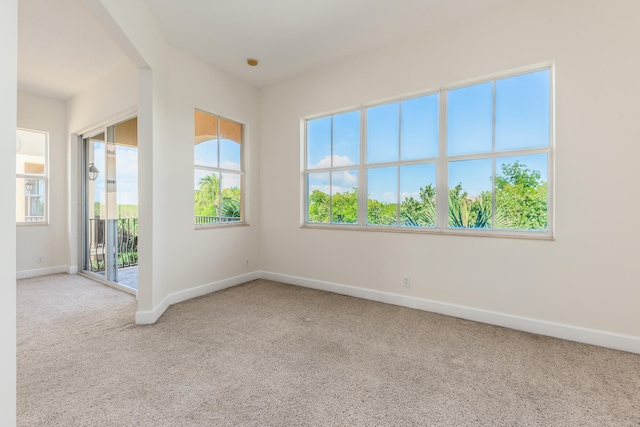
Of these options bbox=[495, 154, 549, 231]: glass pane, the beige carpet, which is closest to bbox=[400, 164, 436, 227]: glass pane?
bbox=[495, 154, 549, 231]: glass pane

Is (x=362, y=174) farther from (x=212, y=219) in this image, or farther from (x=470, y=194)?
(x=212, y=219)

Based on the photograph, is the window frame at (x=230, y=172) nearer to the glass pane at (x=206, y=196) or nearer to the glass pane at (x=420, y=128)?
the glass pane at (x=206, y=196)

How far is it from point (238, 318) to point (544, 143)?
3.29 m

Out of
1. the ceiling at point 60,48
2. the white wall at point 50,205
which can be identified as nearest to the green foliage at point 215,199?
the ceiling at point 60,48

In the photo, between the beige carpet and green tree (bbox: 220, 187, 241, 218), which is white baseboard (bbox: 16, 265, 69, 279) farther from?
green tree (bbox: 220, 187, 241, 218)

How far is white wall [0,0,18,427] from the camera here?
1.13 m

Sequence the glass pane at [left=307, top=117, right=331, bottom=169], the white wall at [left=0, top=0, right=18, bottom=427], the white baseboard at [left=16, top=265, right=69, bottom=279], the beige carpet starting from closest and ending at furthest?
the white wall at [left=0, top=0, right=18, bottom=427]
the beige carpet
the glass pane at [left=307, top=117, right=331, bottom=169]
the white baseboard at [left=16, top=265, right=69, bottom=279]

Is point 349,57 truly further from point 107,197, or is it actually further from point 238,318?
point 107,197

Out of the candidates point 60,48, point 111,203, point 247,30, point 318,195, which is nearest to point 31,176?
point 111,203

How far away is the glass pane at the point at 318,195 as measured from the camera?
402 centimetres

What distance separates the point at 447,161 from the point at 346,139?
51.4 inches

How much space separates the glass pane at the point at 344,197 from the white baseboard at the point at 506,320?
2.87 ft

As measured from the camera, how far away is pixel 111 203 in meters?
4.26

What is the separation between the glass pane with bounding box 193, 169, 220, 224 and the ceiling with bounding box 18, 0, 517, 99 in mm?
1447
